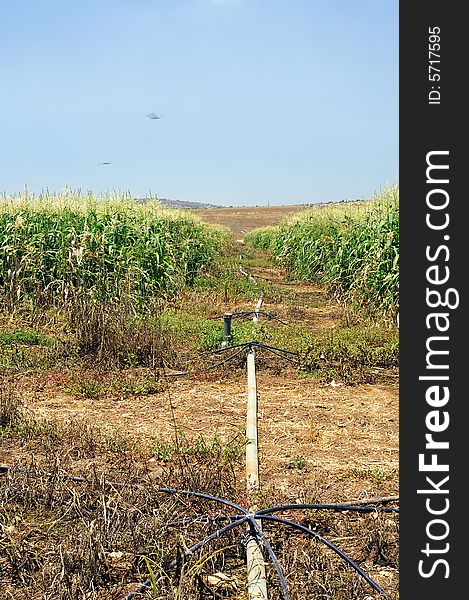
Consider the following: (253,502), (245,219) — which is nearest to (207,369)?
(253,502)

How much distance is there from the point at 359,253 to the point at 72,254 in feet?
16.1

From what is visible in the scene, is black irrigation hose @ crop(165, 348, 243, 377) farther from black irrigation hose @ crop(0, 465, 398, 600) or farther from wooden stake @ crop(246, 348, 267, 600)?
black irrigation hose @ crop(0, 465, 398, 600)

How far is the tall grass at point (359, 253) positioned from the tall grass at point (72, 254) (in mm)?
3313

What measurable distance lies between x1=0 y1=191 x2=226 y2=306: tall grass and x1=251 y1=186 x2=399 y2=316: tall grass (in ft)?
10.9

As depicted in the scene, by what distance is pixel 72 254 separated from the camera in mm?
9977

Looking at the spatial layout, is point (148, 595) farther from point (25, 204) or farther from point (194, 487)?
point (25, 204)

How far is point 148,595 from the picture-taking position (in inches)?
118

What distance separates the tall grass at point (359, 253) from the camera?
10.1m

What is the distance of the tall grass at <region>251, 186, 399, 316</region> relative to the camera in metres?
10.1

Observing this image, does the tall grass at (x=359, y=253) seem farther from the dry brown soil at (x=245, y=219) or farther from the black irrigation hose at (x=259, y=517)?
the dry brown soil at (x=245, y=219)

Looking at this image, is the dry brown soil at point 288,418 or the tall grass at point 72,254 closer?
the dry brown soil at point 288,418

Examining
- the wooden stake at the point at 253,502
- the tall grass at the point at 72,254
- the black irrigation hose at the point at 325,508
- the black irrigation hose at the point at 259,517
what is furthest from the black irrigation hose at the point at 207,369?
the black irrigation hose at the point at 325,508

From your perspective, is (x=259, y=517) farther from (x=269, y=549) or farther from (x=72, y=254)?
(x=72, y=254)

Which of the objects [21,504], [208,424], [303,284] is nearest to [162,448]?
[208,424]
